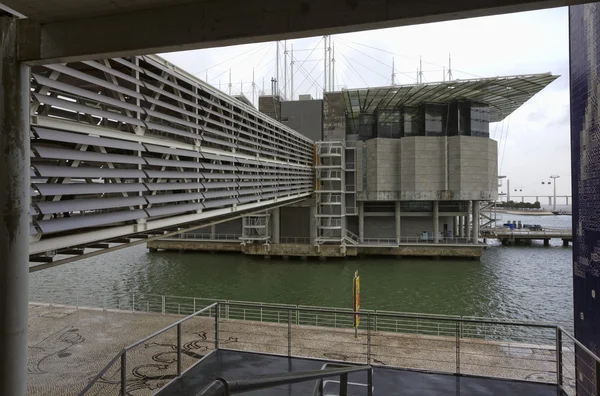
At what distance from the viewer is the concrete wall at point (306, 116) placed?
39812 mm

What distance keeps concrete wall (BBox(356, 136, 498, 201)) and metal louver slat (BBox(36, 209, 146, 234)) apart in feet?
109

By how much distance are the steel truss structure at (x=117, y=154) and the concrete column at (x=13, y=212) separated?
2.78 feet

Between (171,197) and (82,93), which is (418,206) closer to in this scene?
(171,197)

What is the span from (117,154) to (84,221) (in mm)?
1249

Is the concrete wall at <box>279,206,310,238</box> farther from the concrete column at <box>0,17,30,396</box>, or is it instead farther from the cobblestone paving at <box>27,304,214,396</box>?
the concrete column at <box>0,17,30,396</box>

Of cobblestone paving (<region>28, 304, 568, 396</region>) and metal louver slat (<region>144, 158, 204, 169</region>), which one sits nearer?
metal louver slat (<region>144, 158, 204, 169</region>)

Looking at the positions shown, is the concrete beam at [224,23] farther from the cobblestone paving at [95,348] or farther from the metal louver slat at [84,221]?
the cobblestone paving at [95,348]

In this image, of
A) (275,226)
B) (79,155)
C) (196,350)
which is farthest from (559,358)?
(275,226)

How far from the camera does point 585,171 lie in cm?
620

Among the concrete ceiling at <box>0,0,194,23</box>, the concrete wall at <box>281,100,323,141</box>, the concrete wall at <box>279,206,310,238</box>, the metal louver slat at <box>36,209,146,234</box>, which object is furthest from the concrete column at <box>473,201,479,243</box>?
the concrete ceiling at <box>0,0,194,23</box>

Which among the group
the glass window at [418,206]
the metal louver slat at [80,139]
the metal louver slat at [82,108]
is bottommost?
the glass window at [418,206]

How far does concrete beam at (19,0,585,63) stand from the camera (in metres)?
2.76

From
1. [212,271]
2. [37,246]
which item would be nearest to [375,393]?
[37,246]

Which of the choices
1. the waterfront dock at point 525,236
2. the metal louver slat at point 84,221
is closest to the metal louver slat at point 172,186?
the metal louver slat at point 84,221
